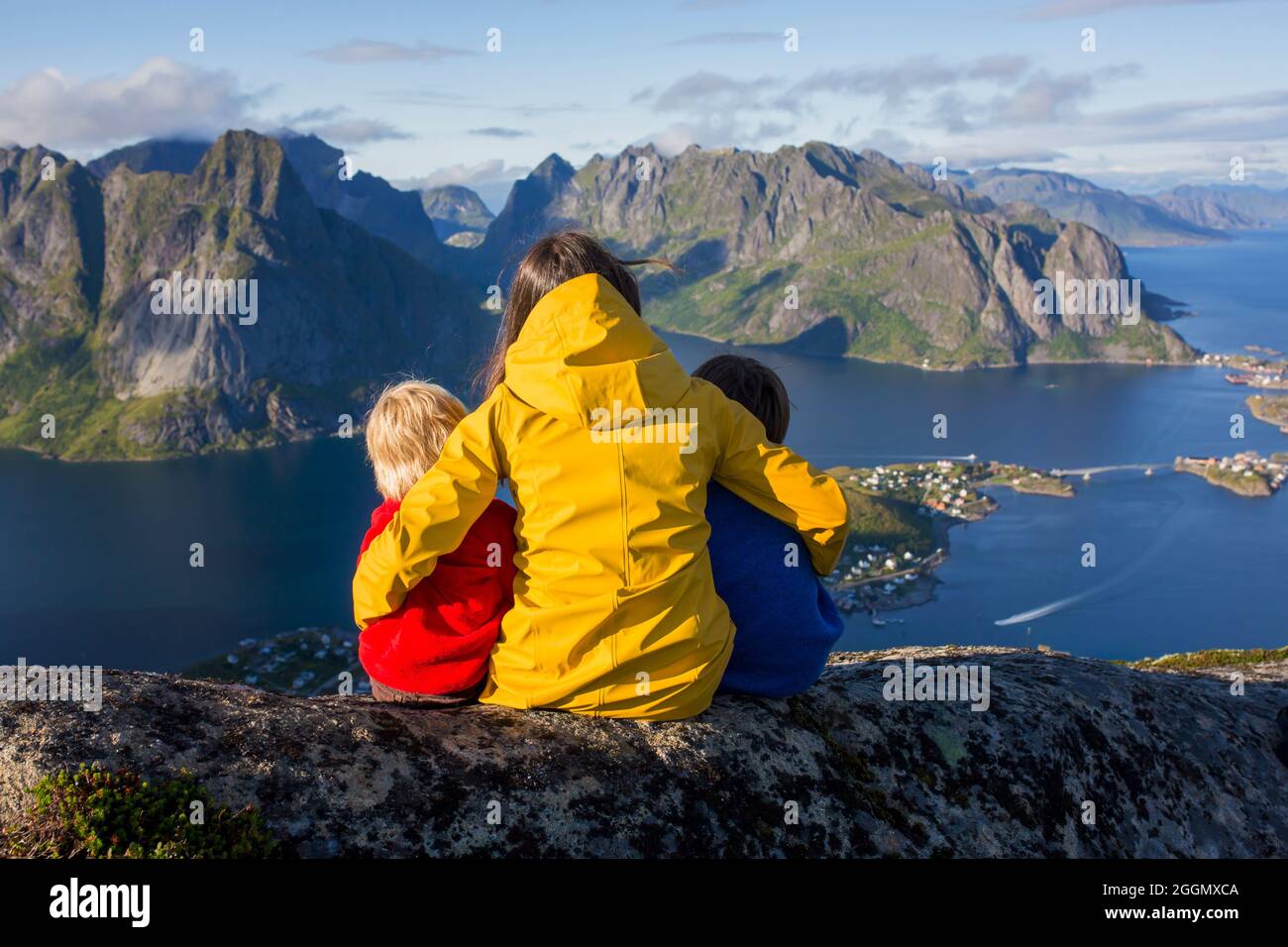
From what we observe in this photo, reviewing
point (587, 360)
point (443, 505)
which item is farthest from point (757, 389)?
point (443, 505)

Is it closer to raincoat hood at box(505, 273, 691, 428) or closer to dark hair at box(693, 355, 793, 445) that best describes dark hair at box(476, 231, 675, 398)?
raincoat hood at box(505, 273, 691, 428)

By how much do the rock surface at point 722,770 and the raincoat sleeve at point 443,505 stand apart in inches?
46.8

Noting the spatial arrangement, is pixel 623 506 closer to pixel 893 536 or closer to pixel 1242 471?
pixel 893 536

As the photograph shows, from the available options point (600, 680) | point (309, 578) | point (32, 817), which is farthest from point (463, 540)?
point (309, 578)

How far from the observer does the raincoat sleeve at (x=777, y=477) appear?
683 cm

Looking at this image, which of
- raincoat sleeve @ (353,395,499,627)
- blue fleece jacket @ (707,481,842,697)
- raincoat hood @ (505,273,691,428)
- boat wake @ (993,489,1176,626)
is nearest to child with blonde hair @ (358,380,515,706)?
raincoat sleeve @ (353,395,499,627)

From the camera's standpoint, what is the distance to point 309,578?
443 ft

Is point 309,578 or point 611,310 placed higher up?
point 611,310

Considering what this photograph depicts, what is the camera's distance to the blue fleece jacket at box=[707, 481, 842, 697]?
7.35 meters

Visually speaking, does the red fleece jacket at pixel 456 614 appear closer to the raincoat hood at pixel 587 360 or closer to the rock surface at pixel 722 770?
the rock surface at pixel 722 770

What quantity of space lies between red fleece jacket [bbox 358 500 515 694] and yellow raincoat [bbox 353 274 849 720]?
0.70 ft

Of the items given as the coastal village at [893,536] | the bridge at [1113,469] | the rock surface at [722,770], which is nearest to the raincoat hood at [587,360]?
the rock surface at [722,770]

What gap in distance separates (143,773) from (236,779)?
0.54 m
